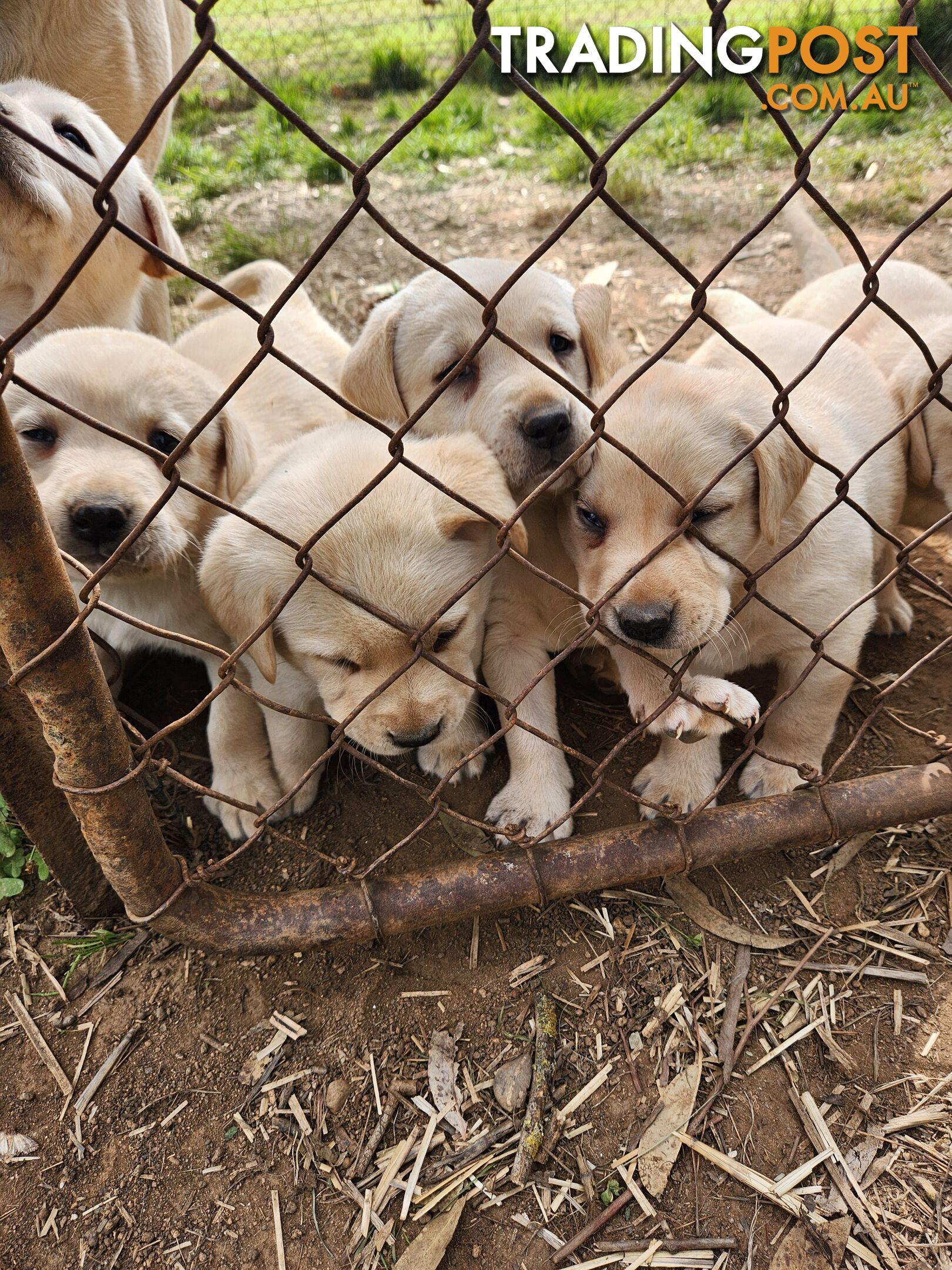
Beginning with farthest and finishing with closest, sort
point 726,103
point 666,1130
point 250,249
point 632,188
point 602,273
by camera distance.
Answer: point 726,103, point 632,188, point 250,249, point 602,273, point 666,1130

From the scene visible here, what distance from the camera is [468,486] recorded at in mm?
1999

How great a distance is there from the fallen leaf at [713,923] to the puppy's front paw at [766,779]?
1.14ft

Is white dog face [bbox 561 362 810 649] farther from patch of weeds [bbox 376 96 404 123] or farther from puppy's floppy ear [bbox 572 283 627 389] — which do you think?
patch of weeds [bbox 376 96 404 123]

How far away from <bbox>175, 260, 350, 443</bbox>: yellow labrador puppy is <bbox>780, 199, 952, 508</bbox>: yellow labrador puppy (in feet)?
5.60

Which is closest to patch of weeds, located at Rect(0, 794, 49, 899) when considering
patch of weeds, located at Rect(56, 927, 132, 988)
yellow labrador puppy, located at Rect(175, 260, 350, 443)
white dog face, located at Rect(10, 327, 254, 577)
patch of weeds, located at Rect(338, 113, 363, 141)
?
patch of weeds, located at Rect(56, 927, 132, 988)

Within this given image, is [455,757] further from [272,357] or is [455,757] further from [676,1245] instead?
[272,357]

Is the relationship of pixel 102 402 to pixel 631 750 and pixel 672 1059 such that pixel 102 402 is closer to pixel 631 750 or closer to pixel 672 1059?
pixel 631 750

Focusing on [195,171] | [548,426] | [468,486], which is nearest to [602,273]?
[548,426]

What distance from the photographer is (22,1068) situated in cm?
191

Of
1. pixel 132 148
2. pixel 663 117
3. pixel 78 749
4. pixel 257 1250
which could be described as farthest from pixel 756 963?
pixel 663 117

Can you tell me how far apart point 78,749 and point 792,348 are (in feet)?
7.32

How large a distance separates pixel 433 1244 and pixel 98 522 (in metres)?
1.56

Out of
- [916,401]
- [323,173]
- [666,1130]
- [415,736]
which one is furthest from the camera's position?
Result: [323,173]

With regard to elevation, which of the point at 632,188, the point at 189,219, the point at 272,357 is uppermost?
the point at 632,188
